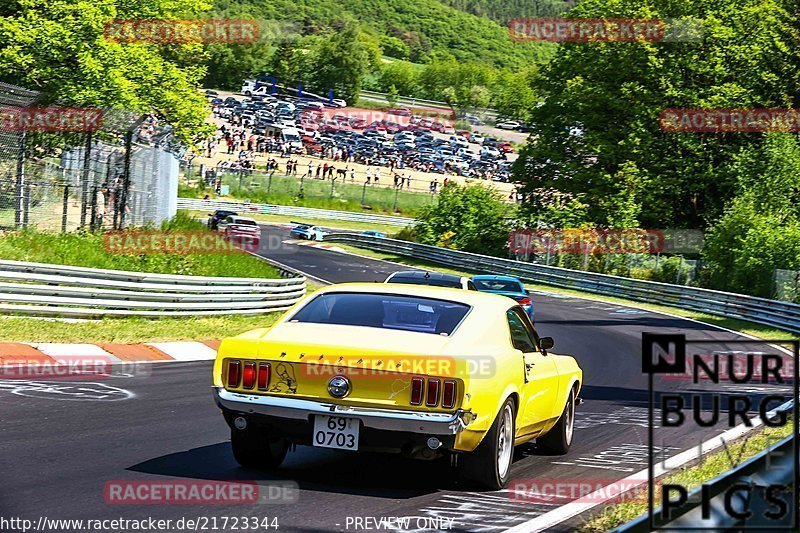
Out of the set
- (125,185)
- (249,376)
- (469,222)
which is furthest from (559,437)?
(469,222)

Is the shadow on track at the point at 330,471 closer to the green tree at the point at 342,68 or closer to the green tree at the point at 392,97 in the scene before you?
the green tree at the point at 342,68

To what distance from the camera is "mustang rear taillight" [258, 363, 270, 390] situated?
757 centimetres

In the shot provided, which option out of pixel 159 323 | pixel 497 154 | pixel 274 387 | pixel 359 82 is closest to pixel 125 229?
pixel 159 323

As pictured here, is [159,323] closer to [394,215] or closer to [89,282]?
[89,282]

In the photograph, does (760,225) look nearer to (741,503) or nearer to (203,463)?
(203,463)

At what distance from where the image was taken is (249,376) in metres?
7.61

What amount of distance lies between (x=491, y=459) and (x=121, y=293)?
12193mm

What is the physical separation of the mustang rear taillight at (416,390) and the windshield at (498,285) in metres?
18.5

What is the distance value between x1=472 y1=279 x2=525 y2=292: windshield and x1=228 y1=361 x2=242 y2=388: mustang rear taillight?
1830cm

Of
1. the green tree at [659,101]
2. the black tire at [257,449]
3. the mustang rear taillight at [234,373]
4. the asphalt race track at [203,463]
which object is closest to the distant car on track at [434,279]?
the asphalt race track at [203,463]

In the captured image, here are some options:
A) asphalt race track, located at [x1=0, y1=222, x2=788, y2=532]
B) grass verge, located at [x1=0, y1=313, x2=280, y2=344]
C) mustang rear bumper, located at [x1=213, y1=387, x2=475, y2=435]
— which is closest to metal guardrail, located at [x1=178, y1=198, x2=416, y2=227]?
grass verge, located at [x1=0, y1=313, x2=280, y2=344]

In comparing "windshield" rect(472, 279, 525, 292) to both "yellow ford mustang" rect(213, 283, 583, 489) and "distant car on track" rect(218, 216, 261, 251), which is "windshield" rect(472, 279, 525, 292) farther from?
"distant car on track" rect(218, 216, 261, 251)

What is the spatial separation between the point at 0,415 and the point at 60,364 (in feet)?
13.5

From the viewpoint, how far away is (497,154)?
368 ft
